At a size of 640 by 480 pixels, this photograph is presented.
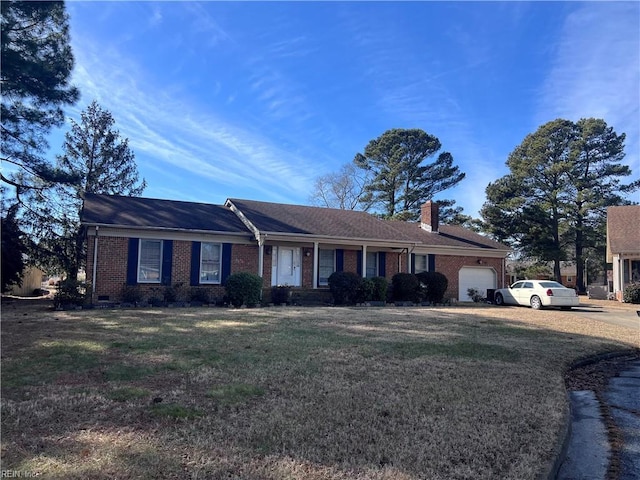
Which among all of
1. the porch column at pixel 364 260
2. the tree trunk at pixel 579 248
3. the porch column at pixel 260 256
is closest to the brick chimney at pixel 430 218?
the porch column at pixel 364 260

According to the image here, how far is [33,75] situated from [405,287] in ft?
50.5

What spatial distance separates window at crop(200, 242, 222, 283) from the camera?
17047 millimetres

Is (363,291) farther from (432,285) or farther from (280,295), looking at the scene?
(432,285)

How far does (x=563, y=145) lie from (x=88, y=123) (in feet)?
120

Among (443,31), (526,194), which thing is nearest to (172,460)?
(443,31)

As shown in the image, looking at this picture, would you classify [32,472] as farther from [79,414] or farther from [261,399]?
[261,399]

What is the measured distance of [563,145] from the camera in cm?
3762

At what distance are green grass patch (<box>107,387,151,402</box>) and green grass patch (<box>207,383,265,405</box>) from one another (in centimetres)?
67

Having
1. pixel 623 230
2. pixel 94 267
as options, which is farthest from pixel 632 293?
pixel 94 267

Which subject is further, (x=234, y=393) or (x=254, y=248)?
(x=254, y=248)

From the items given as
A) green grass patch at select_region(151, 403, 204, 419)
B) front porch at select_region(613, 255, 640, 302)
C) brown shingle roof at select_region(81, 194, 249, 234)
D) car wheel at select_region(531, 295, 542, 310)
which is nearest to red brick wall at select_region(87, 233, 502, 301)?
brown shingle roof at select_region(81, 194, 249, 234)

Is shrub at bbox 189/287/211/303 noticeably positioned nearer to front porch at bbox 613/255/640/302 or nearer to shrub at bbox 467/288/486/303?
shrub at bbox 467/288/486/303

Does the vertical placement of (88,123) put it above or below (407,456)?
above

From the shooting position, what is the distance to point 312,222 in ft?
66.4
